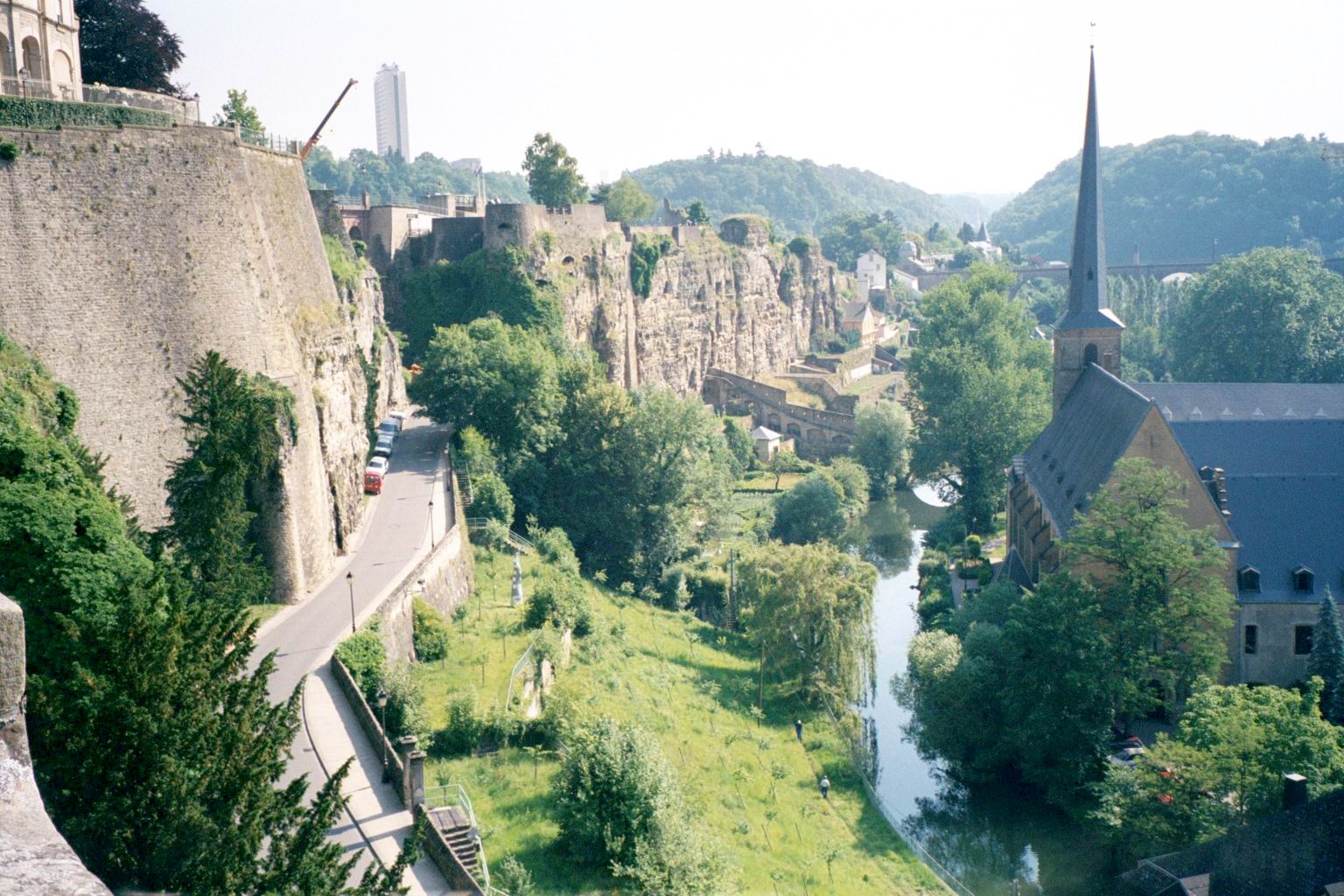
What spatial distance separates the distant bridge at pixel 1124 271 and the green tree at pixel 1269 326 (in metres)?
45.5

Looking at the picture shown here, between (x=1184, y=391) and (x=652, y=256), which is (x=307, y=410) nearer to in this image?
(x=1184, y=391)

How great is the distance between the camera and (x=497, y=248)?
5591 cm

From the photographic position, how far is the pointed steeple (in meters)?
46.7

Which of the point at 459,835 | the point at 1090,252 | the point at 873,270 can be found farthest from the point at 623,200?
the point at 459,835

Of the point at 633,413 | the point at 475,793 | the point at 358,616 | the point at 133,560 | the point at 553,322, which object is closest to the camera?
the point at 133,560

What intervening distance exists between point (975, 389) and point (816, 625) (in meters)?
27.0

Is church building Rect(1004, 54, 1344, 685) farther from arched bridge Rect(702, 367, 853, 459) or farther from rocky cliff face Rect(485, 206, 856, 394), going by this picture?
arched bridge Rect(702, 367, 853, 459)

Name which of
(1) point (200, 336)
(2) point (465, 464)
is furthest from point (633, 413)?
(1) point (200, 336)

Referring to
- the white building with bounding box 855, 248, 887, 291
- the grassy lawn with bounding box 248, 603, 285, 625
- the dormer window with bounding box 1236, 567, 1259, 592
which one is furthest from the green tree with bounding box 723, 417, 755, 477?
the white building with bounding box 855, 248, 887, 291

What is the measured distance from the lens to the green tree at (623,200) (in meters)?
83.9

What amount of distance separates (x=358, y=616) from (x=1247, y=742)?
62.4 feet

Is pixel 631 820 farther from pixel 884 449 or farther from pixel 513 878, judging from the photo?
pixel 884 449

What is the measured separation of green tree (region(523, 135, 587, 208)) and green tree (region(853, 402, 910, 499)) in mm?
21603

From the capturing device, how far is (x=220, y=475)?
26.7 metres
